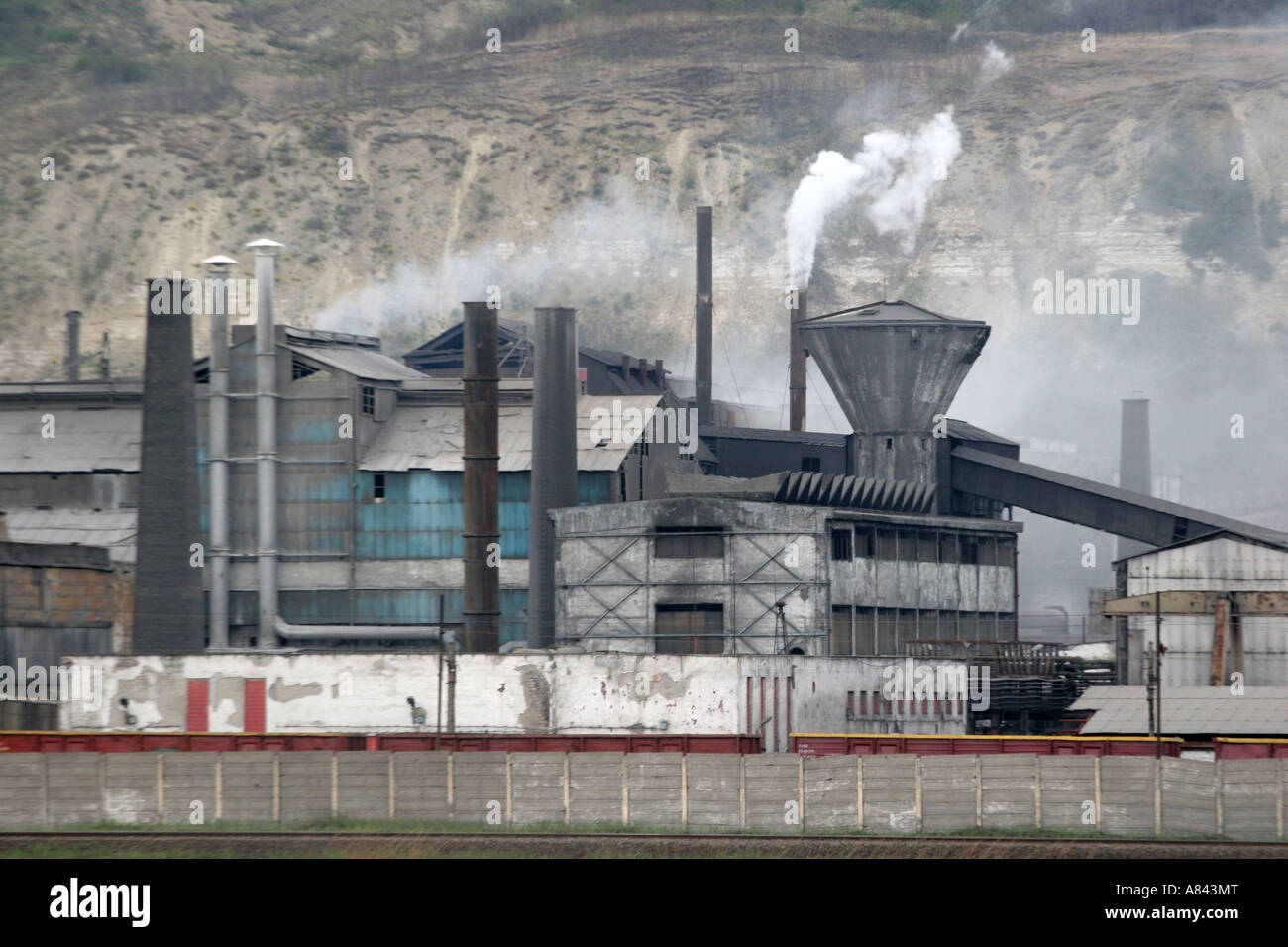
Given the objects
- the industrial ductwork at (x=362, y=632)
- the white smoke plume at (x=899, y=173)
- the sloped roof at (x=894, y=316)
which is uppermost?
the white smoke plume at (x=899, y=173)

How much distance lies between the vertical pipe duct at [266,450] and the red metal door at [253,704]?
11.9 m

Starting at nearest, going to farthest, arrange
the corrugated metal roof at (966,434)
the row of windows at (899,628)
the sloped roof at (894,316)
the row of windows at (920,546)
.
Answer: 1. the row of windows at (899,628)
2. the row of windows at (920,546)
3. the sloped roof at (894,316)
4. the corrugated metal roof at (966,434)

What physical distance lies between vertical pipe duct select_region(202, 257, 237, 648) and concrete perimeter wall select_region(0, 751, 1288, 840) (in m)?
22.4

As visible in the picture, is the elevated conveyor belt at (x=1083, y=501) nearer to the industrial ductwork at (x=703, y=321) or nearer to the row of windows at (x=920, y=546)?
Result: the row of windows at (x=920, y=546)

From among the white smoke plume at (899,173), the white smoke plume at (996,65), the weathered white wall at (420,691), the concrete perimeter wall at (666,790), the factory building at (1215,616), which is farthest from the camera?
the white smoke plume at (996,65)

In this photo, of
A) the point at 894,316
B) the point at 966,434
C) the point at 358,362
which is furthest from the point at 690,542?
the point at 966,434

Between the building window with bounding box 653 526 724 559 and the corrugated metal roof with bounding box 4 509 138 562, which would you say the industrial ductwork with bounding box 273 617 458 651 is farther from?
the building window with bounding box 653 526 724 559

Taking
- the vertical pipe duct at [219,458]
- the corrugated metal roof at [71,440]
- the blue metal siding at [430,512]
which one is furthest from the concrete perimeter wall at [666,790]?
the corrugated metal roof at [71,440]

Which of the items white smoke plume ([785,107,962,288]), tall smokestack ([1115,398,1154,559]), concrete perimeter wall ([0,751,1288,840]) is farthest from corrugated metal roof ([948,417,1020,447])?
white smoke plume ([785,107,962,288])

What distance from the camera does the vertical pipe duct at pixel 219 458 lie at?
52562 millimetres

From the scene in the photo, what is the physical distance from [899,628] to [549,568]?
33.8 feet

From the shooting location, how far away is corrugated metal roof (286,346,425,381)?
176 feet
